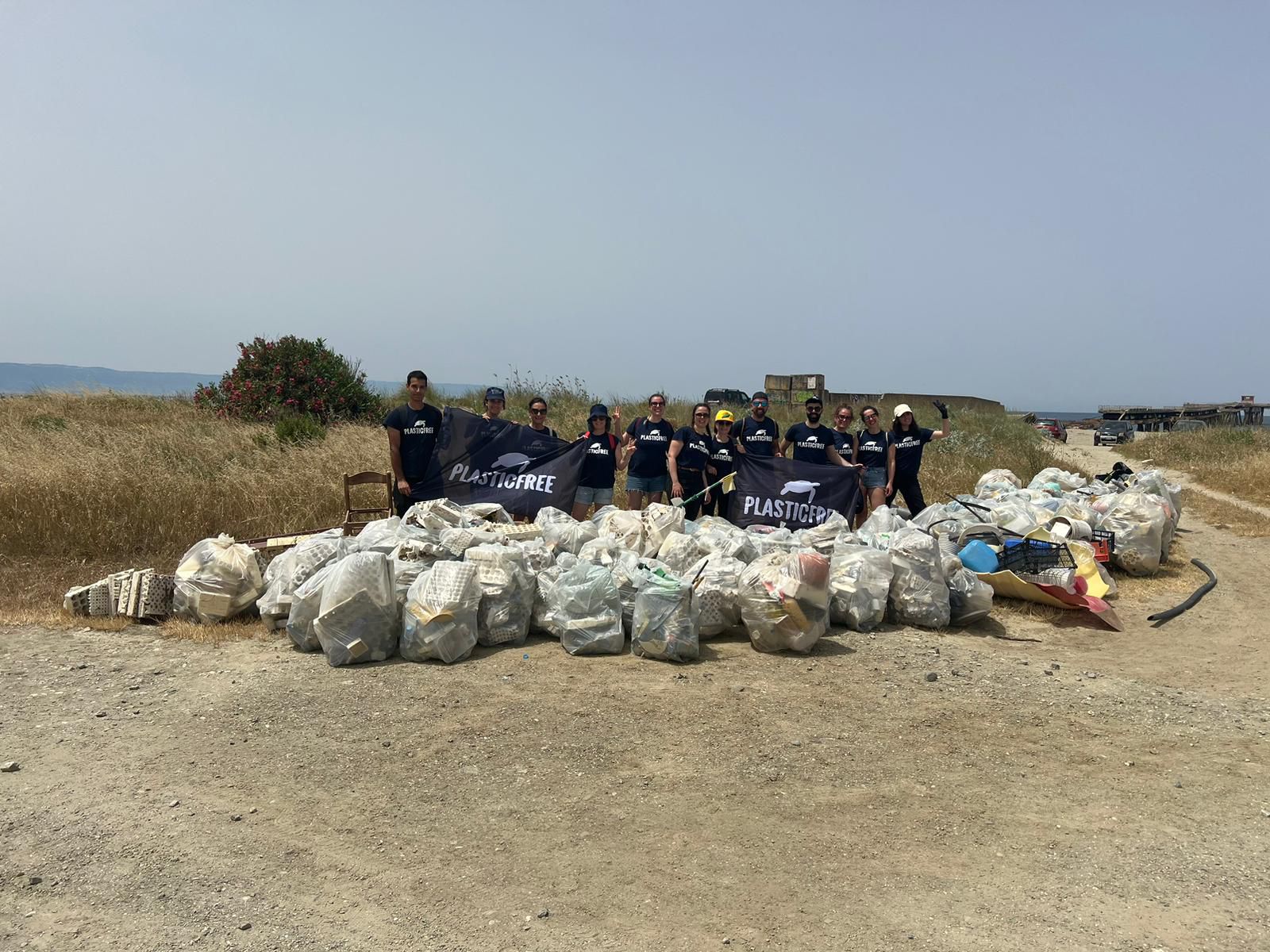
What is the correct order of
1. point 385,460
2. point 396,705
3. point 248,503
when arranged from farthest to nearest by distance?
point 385,460 < point 248,503 < point 396,705

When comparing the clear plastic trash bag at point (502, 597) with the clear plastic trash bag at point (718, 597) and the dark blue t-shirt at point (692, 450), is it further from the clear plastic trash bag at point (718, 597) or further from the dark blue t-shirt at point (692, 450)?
the dark blue t-shirt at point (692, 450)

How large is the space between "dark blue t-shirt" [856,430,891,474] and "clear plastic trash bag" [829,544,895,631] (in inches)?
92.4

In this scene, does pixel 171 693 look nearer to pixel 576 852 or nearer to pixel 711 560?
pixel 576 852

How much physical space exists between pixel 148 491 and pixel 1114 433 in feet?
117

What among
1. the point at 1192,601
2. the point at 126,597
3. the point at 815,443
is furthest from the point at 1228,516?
the point at 126,597

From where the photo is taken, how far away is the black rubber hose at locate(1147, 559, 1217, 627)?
7.11 meters

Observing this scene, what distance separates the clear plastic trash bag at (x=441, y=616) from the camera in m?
5.61

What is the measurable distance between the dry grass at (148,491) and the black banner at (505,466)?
7.24ft

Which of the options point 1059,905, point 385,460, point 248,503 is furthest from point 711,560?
point 385,460

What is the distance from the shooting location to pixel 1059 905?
10.4ft

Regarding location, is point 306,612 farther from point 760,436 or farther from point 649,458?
point 760,436

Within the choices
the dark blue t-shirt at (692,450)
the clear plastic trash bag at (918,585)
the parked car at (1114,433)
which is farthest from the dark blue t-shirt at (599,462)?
the parked car at (1114,433)

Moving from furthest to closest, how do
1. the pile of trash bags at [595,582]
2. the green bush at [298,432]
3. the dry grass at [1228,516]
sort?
the green bush at [298,432], the dry grass at [1228,516], the pile of trash bags at [595,582]

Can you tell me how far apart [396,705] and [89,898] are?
190cm
